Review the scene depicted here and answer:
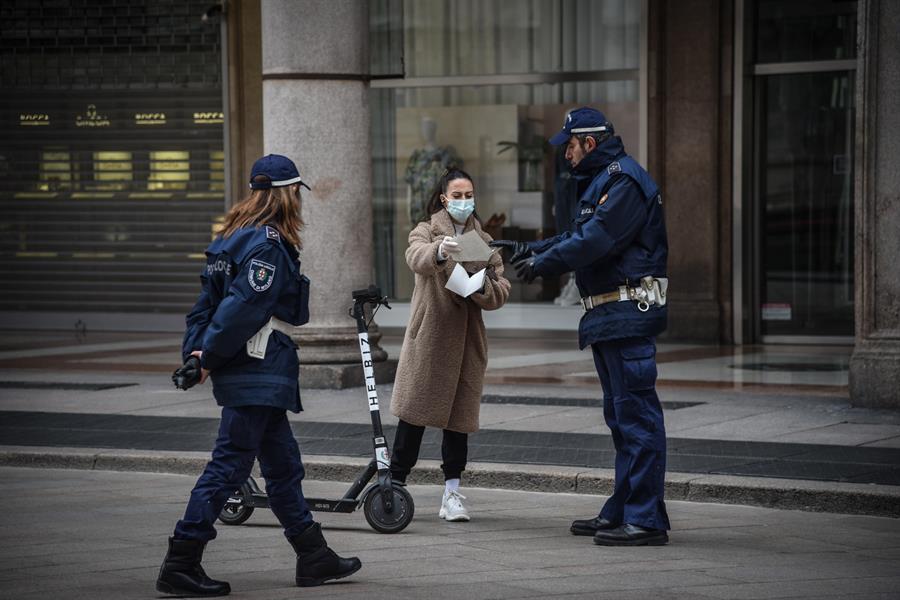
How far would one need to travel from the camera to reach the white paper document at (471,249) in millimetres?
7387

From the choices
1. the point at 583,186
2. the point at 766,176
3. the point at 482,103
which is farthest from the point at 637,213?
the point at 482,103

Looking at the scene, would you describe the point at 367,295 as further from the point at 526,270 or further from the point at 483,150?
the point at 483,150

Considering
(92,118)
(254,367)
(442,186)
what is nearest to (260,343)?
(254,367)

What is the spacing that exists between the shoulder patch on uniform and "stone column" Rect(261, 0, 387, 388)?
21.8 feet

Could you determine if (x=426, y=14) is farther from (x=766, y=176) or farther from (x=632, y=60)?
(x=766, y=176)

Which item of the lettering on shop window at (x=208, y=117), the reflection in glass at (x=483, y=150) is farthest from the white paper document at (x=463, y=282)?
the lettering on shop window at (x=208, y=117)

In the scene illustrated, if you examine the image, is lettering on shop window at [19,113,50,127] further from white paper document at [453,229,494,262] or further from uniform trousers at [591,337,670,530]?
uniform trousers at [591,337,670,530]

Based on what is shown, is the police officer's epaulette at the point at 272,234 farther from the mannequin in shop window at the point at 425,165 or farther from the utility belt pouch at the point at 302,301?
the mannequin in shop window at the point at 425,165

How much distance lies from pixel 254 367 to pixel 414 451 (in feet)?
6.03

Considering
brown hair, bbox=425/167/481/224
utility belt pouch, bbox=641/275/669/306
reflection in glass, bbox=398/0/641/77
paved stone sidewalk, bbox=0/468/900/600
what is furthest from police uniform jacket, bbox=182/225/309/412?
reflection in glass, bbox=398/0/641/77

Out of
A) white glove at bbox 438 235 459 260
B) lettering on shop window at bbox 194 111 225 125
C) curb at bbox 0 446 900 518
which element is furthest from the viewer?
lettering on shop window at bbox 194 111 225 125

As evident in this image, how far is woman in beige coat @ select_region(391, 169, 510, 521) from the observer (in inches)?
305

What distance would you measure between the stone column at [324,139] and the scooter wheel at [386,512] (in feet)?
17.1

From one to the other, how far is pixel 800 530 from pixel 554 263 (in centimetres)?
191
